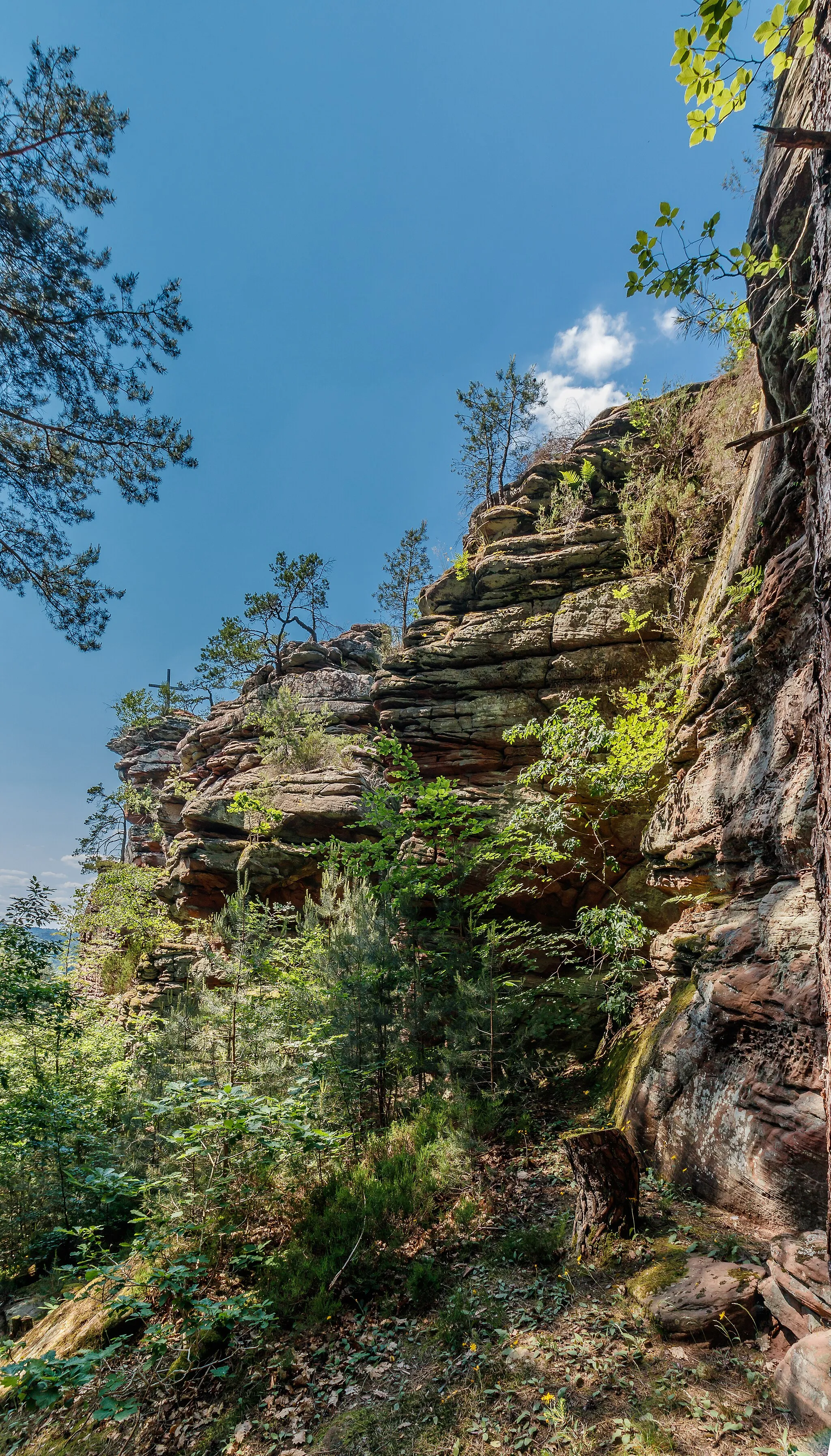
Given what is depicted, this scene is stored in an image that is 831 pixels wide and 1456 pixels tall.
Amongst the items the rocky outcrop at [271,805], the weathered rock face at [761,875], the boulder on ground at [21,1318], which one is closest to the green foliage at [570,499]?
the weathered rock face at [761,875]

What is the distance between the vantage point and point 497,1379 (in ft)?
9.87

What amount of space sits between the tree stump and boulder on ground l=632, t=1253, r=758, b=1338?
54cm

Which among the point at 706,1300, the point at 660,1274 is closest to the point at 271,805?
the point at 660,1274

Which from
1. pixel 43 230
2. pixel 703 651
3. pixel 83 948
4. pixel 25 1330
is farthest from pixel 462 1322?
pixel 83 948

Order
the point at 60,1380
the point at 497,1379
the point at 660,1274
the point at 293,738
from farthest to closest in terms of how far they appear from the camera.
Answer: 1. the point at 293,738
2. the point at 660,1274
3. the point at 497,1379
4. the point at 60,1380

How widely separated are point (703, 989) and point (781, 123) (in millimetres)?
7101

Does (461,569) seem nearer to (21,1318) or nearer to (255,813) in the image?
(255,813)

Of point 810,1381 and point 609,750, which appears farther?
point 609,750

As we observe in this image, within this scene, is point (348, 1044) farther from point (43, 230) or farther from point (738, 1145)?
point (43, 230)

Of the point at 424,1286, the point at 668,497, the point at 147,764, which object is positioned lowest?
the point at 424,1286

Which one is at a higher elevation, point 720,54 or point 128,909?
point 720,54

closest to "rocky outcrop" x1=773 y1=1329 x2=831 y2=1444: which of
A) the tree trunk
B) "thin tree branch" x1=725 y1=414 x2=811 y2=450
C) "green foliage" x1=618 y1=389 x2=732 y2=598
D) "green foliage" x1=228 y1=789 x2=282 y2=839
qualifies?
the tree trunk

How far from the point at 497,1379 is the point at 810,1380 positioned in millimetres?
1727

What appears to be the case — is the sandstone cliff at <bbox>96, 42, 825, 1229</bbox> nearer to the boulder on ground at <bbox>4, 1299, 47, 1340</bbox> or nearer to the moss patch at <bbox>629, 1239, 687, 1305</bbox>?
the moss patch at <bbox>629, 1239, 687, 1305</bbox>
